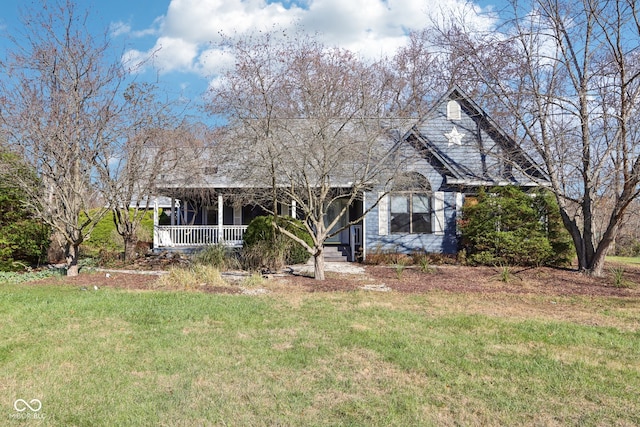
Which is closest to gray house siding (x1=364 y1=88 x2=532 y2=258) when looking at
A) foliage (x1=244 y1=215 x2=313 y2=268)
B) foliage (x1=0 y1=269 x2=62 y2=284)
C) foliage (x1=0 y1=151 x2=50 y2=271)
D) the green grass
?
foliage (x1=244 y1=215 x2=313 y2=268)

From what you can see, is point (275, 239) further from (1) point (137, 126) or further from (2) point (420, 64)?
(2) point (420, 64)

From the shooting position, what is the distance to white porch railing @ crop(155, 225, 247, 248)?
17.7m

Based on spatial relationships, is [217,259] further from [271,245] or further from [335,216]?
[335,216]

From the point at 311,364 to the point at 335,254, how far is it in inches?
498

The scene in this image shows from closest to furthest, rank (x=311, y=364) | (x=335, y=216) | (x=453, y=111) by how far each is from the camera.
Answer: (x=311, y=364), (x=453, y=111), (x=335, y=216)

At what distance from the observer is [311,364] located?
4785mm

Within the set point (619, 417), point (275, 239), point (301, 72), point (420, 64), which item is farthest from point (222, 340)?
point (420, 64)

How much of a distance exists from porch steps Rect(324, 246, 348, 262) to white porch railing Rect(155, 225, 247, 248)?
3348 millimetres

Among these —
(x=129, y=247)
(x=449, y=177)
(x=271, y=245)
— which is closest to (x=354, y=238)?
(x=449, y=177)

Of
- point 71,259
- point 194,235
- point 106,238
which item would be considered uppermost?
point 194,235

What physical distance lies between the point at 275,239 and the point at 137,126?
4.99 m

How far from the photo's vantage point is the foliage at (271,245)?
13570 millimetres

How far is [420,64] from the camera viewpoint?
2108 centimetres

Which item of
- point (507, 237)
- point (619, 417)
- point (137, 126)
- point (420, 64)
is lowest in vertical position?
point (619, 417)
